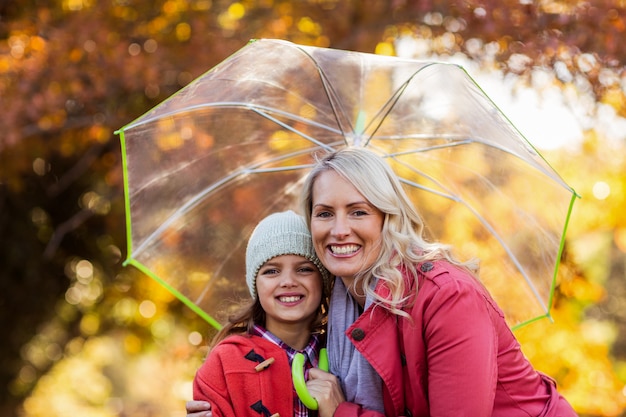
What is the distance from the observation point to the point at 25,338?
8.73m

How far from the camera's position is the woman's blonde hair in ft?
9.96

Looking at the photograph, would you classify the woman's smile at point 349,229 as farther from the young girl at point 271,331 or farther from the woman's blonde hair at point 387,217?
the young girl at point 271,331

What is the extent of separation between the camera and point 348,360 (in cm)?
320

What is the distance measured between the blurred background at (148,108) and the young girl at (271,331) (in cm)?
125

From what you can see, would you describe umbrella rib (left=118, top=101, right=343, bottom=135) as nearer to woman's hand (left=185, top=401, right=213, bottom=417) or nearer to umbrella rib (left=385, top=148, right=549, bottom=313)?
umbrella rib (left=385, top=148, right=549, bottom=313)

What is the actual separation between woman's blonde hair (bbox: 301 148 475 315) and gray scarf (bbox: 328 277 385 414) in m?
0.15

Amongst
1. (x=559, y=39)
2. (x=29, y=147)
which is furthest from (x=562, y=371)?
(x=29, y=147)

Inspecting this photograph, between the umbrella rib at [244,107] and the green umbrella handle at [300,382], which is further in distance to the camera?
the umbrella rib at [244,107]

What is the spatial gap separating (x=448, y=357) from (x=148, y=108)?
4605mm

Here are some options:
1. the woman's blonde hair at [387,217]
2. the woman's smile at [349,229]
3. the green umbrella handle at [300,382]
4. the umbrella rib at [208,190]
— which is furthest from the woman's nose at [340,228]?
the umbrella rib at [208,190]

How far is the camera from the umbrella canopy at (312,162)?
346 centimetres

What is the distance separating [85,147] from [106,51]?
1439mm

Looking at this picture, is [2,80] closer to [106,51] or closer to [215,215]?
[106,51]

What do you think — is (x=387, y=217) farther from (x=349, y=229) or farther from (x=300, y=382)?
(x=300, y=382)
